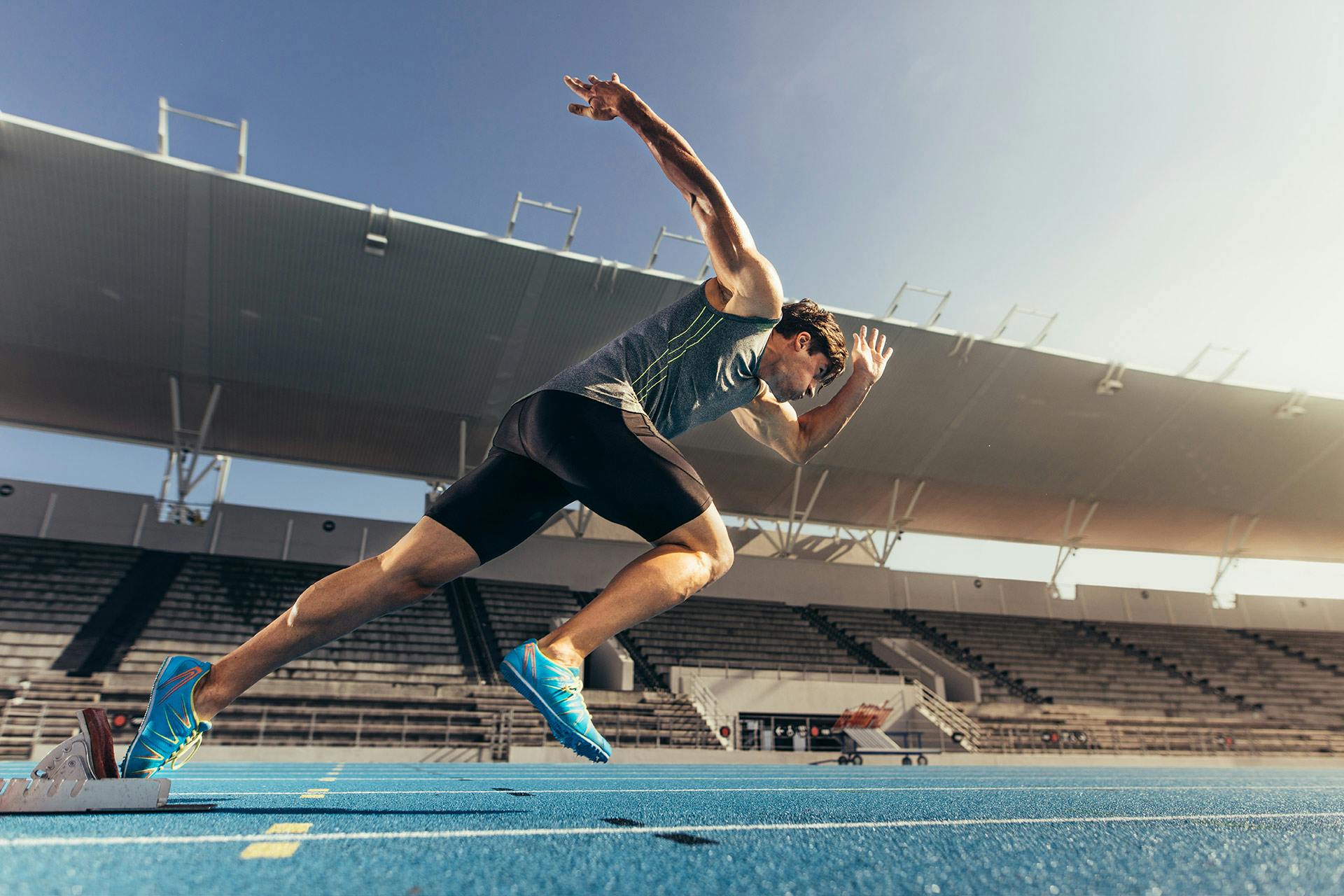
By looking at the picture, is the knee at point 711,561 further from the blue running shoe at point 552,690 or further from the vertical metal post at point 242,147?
the vertical metal post at point 242,147

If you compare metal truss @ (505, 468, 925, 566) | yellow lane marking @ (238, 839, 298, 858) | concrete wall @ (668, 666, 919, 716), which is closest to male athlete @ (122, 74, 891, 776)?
yellow lane marking @ (238, 839, 298, 858)

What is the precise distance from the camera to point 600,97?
191cm

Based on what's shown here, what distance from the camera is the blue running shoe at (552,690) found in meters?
1.61

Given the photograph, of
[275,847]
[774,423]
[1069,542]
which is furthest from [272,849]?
[1069,542]

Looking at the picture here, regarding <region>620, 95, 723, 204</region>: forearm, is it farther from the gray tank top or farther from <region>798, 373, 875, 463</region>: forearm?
<region>798, 373, 875, 463</region>: forearm

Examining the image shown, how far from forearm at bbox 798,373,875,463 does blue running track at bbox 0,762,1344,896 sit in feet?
3.37

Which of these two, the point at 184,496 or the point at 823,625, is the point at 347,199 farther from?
the point at 823,625

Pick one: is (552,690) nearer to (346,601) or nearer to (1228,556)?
(346,601)

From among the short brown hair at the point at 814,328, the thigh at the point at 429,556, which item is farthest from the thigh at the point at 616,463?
the short brown hair at the point at 814,328

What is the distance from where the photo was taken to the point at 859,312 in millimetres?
16109

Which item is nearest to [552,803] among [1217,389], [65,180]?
[65,180]

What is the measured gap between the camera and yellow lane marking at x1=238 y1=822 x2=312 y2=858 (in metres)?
1.24

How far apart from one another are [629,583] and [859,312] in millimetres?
15229

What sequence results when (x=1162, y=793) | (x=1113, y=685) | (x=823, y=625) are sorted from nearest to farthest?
(x=1162, y=793)
(x=1113, y=685)
(x=823, y=625)
